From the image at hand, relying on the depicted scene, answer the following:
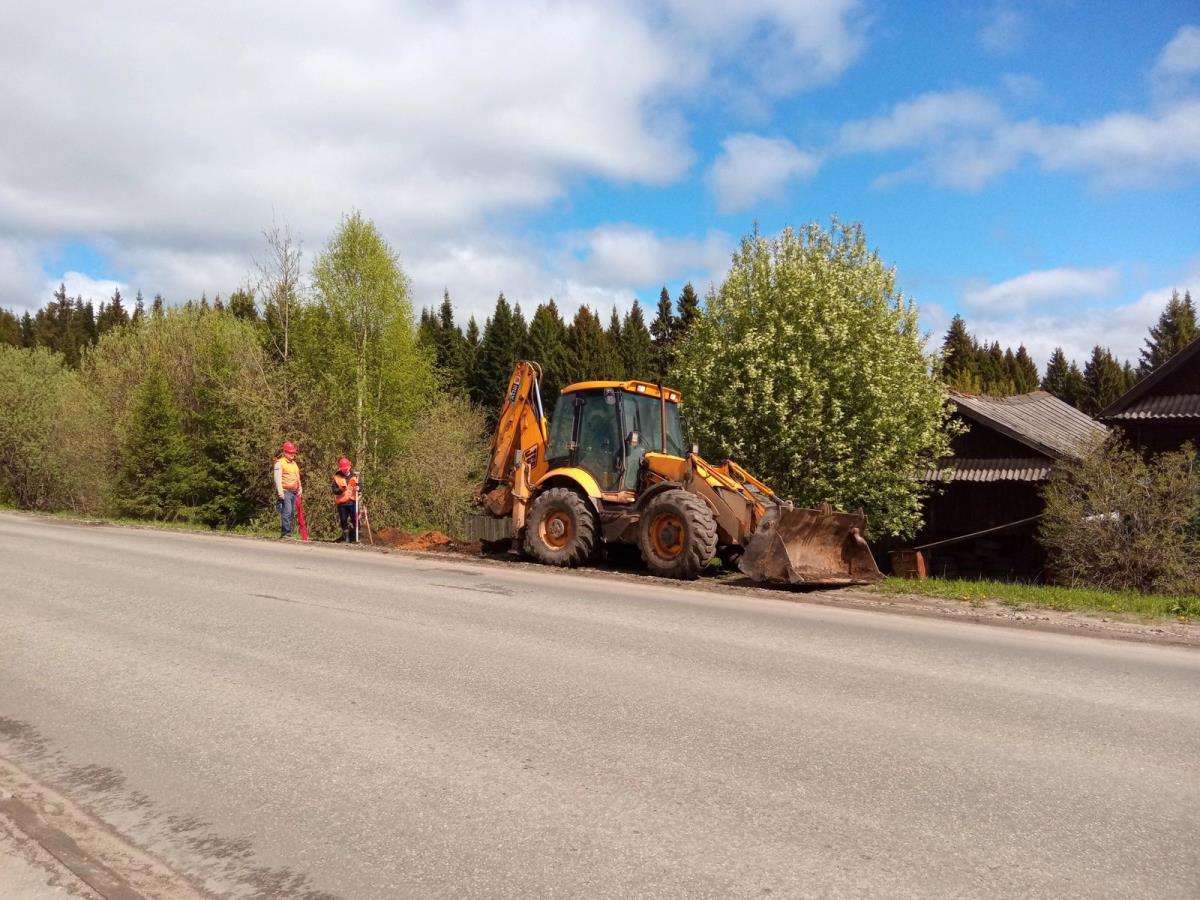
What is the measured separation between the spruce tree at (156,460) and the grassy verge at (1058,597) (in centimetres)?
2392

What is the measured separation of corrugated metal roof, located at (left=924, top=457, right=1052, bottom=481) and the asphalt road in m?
16.7

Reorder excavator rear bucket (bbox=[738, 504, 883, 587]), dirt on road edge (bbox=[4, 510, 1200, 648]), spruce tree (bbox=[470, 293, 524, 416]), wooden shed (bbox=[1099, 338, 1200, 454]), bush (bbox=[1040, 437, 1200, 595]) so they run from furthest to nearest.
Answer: spruce tree (bbox=[470, 293, 524, 416]) → wooden shed (bbox=[1099, 338, 1200, 454]) → bush (bbox=[1040, 437, 1200, 595]) → excavator rear bucket (bbox=[738, 504, 883, 587]) → dirt on road edge (bbox=[4, 510, 1200, 648])

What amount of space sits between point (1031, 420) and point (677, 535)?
18830 millimetres

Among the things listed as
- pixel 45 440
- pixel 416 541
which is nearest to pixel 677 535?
pixel 416 541

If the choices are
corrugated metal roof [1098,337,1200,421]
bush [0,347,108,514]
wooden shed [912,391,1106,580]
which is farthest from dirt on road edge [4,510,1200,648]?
bush [0,347,108,514]

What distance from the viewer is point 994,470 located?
1007 inches

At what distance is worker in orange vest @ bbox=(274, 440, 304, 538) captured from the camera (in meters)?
19.5

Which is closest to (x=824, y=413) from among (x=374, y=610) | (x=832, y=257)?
(x=832, y=257)

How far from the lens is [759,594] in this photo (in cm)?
1170

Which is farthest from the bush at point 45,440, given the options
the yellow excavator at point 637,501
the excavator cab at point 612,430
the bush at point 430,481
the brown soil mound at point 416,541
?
the excavator cab at point 612,430

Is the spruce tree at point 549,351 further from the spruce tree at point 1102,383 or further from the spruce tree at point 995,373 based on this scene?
the spruce tree at point 1102,383

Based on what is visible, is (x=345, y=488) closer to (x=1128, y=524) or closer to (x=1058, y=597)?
(x=1058, y=597)

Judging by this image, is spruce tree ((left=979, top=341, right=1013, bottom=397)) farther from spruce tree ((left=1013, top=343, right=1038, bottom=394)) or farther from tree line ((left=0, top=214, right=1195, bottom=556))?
tree line ((left=0, top=214, right=1195, bottom=556))

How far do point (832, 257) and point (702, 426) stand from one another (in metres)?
5.72
